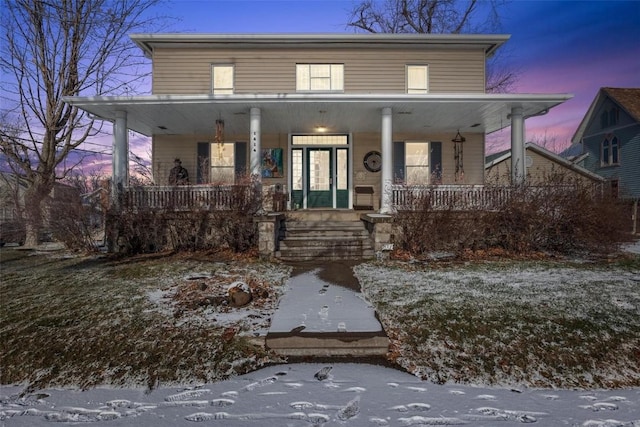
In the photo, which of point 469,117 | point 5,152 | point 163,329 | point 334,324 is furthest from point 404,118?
point 5,152

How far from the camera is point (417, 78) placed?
11.4 m

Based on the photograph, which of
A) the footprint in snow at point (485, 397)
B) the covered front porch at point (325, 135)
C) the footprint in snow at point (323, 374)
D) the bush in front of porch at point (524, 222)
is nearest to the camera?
the footprint in snow at point (485, 397)

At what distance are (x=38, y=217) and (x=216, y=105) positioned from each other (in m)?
5.57

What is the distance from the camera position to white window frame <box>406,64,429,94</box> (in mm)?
11375

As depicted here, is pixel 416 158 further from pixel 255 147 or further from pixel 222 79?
pixel 222 79

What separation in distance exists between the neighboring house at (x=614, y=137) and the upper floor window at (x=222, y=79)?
18743mm

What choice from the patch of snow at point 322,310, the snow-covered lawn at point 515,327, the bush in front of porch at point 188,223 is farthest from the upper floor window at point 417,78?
the patch of snow at point 322,310

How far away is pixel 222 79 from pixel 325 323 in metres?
9.93

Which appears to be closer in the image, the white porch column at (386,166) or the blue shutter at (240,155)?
the white porch column at (386,166)

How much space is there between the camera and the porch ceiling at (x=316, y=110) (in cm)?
862

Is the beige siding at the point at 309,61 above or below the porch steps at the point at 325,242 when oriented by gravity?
above

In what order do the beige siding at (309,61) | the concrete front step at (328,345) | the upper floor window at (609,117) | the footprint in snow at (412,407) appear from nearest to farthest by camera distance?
1. the footprint in snow at (412,407)
2. the concrete front step at (328,345)
3. the beige siding at (309,61)
4. the upper floor window at (609,117)

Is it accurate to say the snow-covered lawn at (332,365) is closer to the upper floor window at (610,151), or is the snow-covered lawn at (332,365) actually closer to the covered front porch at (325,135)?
the covered front porch at (325,135)

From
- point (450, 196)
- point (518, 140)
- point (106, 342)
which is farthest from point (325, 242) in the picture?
point (518, 140)
